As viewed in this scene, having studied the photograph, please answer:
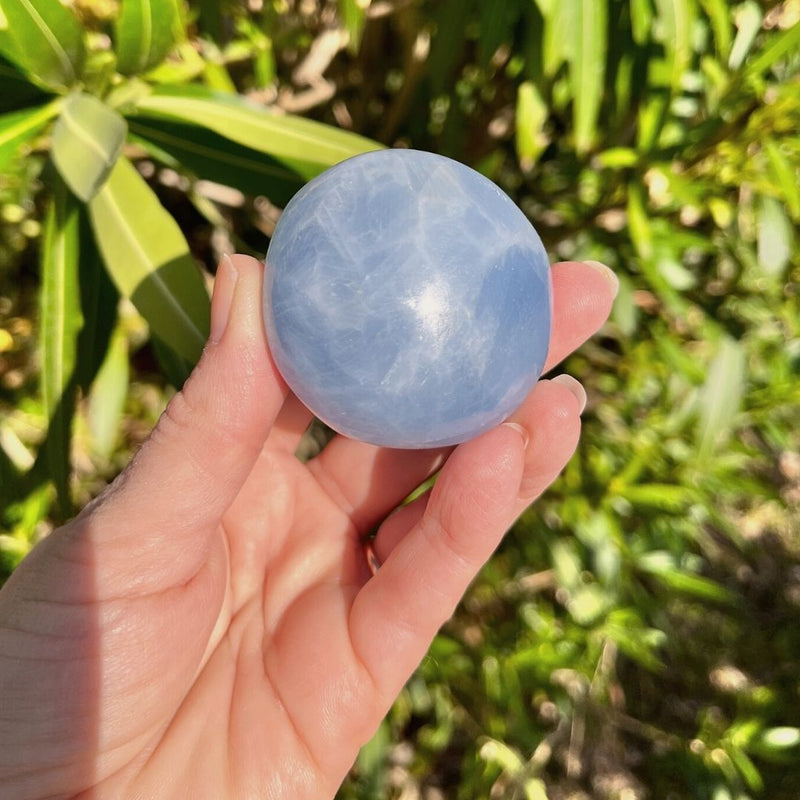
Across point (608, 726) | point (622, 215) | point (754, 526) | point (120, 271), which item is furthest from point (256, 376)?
point (754, 526)

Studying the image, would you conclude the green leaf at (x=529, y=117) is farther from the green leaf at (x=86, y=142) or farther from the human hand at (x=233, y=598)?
the green leaf at (x=86, y=142)

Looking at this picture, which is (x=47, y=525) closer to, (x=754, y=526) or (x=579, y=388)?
(x=579, y=388)

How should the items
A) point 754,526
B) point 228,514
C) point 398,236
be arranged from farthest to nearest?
point 754,526
point 228,514
point 398,236

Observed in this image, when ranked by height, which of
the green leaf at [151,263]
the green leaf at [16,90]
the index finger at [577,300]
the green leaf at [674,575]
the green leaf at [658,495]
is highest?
the green leaf at [16,90]

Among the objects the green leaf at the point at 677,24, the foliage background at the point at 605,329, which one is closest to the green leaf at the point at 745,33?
the foliage background at the point at 605,329

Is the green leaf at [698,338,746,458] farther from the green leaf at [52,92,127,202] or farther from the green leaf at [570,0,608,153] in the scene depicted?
the green leaf at [52,92,127,202]

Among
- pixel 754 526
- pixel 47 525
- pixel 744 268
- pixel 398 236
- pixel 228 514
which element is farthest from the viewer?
pixel 754 526

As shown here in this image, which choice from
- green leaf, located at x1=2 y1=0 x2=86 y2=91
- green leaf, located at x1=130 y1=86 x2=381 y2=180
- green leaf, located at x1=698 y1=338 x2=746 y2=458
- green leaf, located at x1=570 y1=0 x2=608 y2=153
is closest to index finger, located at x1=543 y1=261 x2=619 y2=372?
green leaf, located at x1=570 y1=0 x2=608 y2=153
